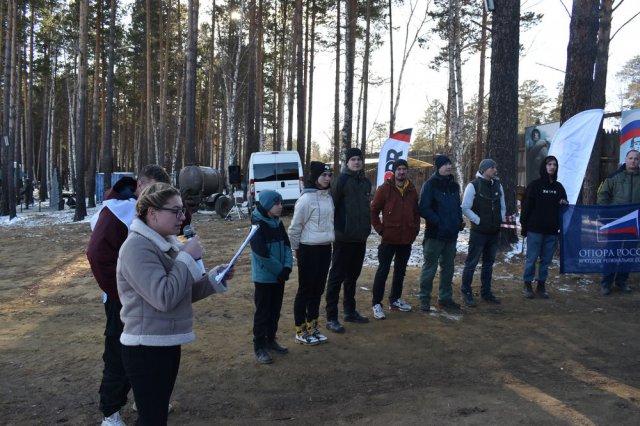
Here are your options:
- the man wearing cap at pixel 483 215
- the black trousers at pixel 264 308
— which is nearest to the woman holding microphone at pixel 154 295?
the black trousers at pixel 264 308

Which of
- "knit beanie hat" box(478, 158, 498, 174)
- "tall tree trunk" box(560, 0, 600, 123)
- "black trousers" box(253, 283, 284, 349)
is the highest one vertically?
"tall tree trunk" box(560, 0, 600, 123)

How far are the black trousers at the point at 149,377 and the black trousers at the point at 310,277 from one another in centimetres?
272

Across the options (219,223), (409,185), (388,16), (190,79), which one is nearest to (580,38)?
(409,185)

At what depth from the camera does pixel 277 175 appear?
59.3 ft

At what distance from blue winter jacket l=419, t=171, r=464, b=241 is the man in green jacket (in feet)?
9.41

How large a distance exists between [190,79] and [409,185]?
15143mm

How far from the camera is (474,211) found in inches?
263

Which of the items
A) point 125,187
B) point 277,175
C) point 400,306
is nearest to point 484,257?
point 400,306

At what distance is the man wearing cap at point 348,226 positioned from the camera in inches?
225

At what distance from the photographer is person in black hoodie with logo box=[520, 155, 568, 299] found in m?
7.00

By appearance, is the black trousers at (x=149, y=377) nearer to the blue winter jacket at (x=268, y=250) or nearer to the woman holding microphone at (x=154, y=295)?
the woman holding microphone at (x=154, y=295)

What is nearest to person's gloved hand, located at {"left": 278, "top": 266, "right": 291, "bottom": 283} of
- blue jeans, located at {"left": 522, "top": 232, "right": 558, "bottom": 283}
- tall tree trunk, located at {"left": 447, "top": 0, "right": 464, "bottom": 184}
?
blue jeans, located at {"left": 522, "top": 232, "right": 558, "bottom": 283}

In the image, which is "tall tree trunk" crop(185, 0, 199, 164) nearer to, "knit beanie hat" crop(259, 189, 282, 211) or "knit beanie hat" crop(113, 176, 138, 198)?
"knit beanie hat" crop(259, 189, 282, 211)

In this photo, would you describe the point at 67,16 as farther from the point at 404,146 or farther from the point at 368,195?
the point at 368,195
